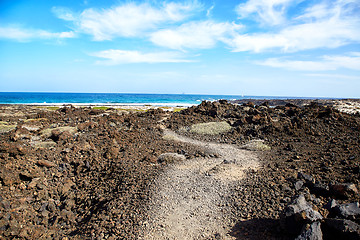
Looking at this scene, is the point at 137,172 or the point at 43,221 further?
the point at 137,172

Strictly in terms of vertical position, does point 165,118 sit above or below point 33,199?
above

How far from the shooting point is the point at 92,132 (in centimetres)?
1648

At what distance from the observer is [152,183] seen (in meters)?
8.55

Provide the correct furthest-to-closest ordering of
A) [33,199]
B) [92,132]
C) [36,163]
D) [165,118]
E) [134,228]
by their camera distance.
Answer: [165,118] → [92,132] → [36,163] → [33,199] → [134,228]

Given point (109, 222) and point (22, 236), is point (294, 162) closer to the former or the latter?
point (109, 222)

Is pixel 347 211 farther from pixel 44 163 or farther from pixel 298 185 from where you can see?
pixel 44 163

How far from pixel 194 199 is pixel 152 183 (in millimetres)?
1819

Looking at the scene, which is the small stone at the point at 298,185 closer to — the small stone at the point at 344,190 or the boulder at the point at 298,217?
the small stone at the point at 344,190

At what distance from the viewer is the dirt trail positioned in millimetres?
6180

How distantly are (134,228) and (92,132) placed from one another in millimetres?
11605

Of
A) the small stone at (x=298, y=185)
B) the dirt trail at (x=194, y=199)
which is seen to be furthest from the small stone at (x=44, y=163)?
the small stone at (x=298, y=185)

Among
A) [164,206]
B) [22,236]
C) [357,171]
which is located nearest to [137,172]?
[164,206]

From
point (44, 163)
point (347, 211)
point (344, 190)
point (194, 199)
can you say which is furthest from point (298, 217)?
point (44, 163)

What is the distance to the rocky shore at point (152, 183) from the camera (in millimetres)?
6133
